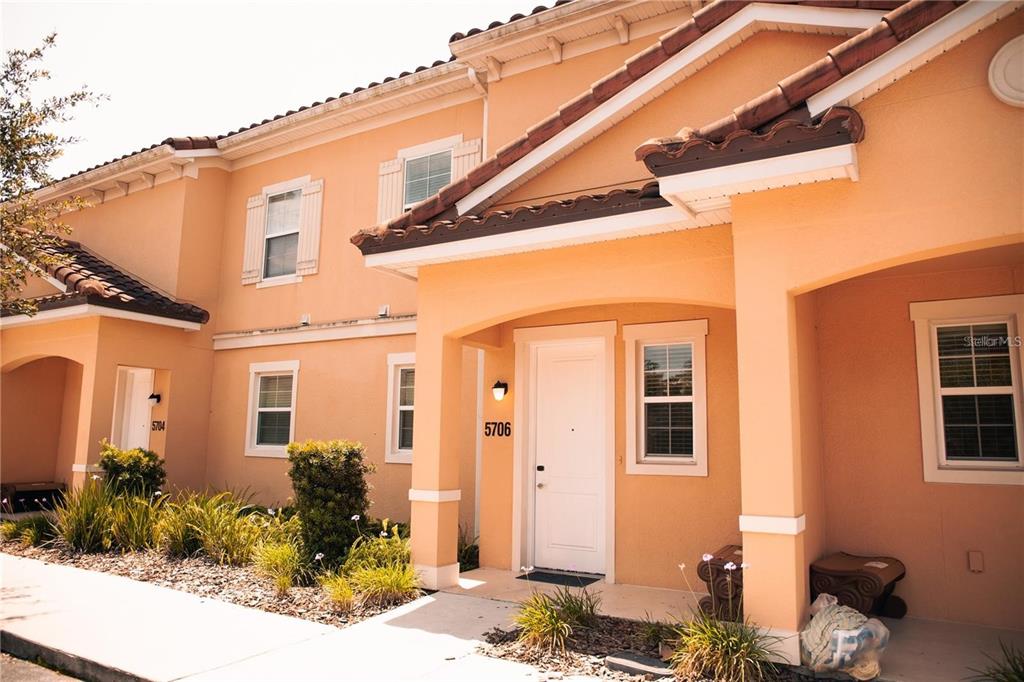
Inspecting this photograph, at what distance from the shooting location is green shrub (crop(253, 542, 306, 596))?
781cm

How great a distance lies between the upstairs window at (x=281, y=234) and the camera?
41.5 ft

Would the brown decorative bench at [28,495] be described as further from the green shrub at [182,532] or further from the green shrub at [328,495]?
the green shrub at [328,495]

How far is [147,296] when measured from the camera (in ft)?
40.8

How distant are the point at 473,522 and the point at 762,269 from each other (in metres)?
5.72

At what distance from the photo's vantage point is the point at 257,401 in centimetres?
1272

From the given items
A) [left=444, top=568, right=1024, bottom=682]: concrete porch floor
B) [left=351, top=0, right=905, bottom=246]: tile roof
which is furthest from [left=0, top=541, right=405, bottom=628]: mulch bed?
[left=351, top=0, right=905, bottom=246]: tile roof

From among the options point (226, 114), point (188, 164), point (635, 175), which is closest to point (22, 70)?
point (188, 164)

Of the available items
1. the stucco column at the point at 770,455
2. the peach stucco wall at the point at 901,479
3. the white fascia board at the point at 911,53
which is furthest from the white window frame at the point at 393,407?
the white fascia board at the point at 911,53

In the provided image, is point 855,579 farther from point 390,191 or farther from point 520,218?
point 390,191

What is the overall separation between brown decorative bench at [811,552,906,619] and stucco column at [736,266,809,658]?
547mm

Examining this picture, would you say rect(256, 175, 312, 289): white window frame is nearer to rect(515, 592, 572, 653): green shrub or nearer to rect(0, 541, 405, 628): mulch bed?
rect(0, 541, 405, 628): mulch bed

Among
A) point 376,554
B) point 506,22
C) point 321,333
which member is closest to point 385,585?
point 376,554

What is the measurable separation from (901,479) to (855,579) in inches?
58.3

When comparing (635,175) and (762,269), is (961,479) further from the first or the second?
(635,175)
